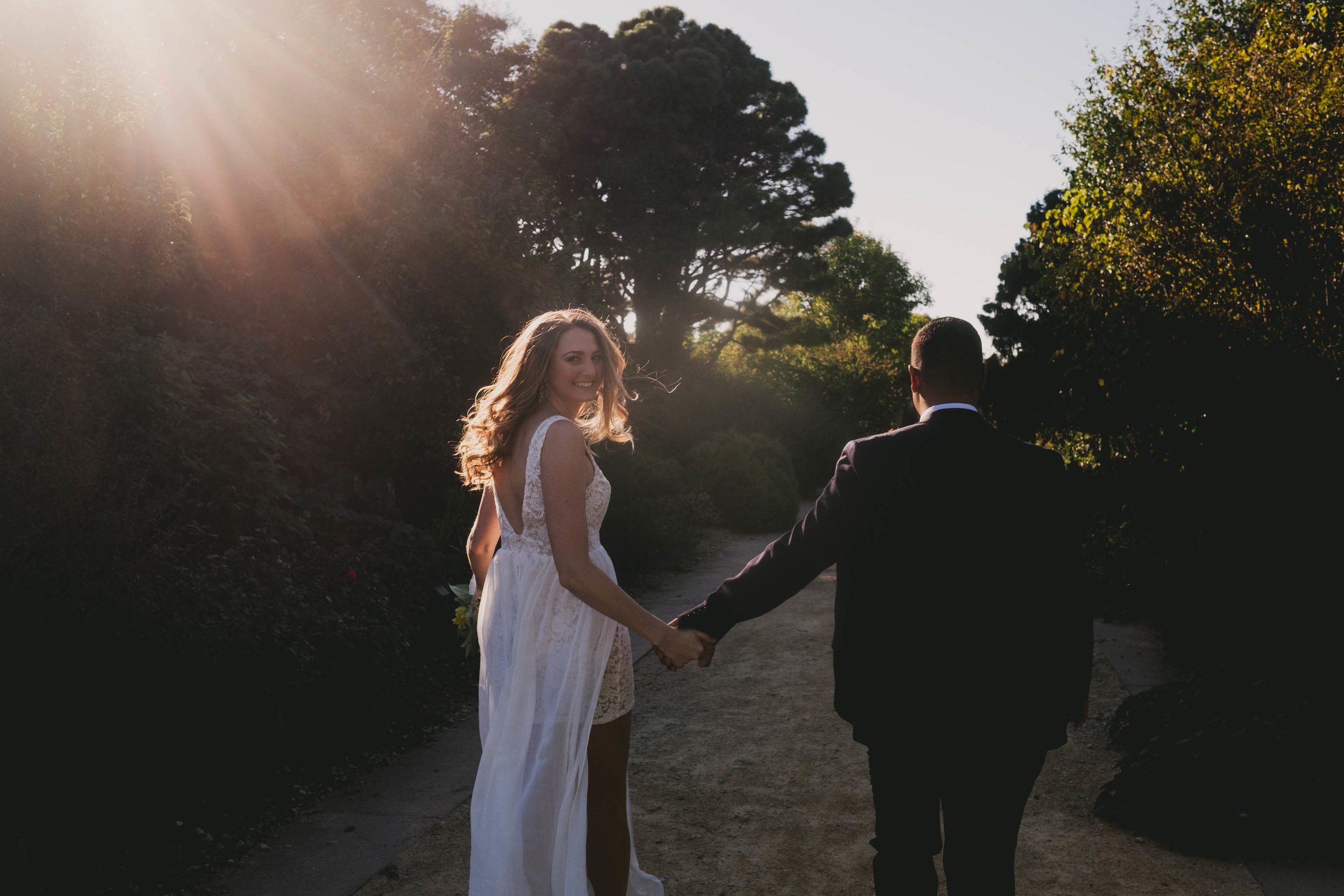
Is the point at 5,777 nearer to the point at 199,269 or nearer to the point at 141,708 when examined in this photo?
the point at 141,708

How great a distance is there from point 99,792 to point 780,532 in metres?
14.8

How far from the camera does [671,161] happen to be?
28094mm

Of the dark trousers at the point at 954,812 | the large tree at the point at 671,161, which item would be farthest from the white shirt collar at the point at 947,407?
the large tree at the point at 671,161

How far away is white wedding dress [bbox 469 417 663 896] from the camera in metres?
3.04

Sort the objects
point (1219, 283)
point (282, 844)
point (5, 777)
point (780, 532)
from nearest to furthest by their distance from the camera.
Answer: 1. point (5, 777)
2. point (282, 844)
3. point (1219, 283)
4. point (780, 532)

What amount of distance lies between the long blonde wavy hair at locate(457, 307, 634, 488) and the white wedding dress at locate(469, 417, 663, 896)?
147 millimetres

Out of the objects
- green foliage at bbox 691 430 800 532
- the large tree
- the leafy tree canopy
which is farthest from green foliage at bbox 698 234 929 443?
the leafy tree canopy

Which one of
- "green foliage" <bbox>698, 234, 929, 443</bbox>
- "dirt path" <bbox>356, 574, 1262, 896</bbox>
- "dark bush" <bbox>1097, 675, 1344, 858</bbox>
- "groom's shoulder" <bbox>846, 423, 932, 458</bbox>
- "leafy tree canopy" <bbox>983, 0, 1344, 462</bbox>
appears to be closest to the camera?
"groom's shoulder" <bbox>846, 423, 932, 458</bbox>

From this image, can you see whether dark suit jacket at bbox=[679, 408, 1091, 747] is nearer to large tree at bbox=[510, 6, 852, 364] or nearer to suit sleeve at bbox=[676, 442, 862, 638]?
suit sleeve at bbox=[676, 442, 862, 638]

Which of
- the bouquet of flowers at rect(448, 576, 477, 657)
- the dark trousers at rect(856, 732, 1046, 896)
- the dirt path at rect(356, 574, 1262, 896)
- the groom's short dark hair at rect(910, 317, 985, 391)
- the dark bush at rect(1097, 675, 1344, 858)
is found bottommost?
the dirt path at rect(356, 574, 1262, 896)

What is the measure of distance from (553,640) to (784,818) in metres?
2.16

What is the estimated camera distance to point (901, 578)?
2787 mm

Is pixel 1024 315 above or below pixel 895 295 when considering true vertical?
below

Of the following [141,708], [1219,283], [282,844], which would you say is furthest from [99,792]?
[1219,283]
